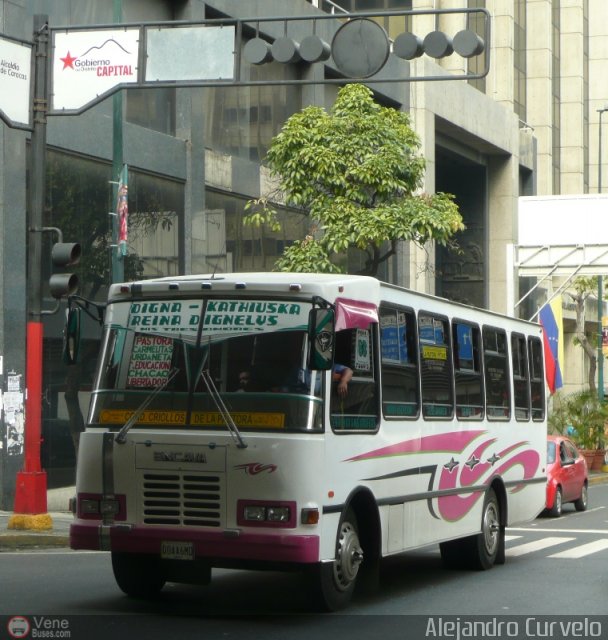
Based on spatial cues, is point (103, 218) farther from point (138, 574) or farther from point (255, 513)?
point (255, 513)

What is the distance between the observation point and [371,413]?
12219mm

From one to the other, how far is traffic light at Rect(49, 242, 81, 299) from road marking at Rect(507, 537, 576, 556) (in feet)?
20.9

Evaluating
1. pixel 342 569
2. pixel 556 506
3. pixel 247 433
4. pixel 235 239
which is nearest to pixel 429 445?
pixel 342 569

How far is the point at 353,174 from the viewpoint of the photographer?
2497cm

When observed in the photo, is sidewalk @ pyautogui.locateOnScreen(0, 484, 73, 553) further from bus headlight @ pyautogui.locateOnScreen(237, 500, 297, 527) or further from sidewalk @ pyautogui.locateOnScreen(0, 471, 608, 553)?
bus headlight @ pyautogui.locateOnScreen(237, 500, 297, 527)

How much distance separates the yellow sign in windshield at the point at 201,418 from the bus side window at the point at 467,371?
157 inches

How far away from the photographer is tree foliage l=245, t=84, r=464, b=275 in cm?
2498

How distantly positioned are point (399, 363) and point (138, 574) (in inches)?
120

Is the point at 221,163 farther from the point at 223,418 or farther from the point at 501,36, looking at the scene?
the point at 501,36

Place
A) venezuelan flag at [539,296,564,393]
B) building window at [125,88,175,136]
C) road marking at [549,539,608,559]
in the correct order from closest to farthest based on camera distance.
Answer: road marking at [549,539,608,559], building window at [125,88,175,136], venezuelan flag at [539,296,564,393]

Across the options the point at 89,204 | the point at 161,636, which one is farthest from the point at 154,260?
the point at 161,636

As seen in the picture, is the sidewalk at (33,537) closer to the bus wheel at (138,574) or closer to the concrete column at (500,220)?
the bus wheel at (138,574)

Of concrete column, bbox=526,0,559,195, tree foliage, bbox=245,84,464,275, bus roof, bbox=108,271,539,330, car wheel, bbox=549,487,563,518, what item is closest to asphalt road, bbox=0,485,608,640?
bus roof, bbox=108,271,539,330

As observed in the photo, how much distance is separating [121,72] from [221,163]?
11.9 m
